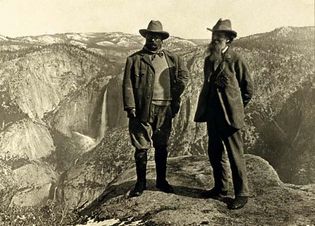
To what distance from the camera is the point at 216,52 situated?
490 cm

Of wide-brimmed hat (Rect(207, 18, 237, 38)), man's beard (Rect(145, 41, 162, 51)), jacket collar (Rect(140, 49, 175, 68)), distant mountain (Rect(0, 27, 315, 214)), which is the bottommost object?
distant mountain (Rect(0, 27, 315, 214))

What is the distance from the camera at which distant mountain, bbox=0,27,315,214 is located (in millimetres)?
14703

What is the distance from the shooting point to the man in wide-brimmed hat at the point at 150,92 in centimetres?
519

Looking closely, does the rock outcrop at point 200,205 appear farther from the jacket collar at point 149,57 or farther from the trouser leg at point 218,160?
the jacket collar at point 149,57

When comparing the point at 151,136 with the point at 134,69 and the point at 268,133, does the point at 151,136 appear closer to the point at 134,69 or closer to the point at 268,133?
the point at 134,69

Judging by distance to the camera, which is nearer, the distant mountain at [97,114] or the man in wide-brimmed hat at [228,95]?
the man in wide-brimmed hat at [228,95]

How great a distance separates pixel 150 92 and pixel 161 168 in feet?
2.84

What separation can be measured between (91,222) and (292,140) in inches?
385

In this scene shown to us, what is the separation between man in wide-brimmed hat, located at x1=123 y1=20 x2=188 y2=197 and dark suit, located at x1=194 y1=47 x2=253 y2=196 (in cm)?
45

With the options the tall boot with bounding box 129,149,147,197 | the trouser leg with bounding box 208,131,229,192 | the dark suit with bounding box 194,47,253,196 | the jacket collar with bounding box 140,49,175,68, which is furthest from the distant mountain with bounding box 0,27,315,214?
the dark suit with bounding box 194,47,253,196

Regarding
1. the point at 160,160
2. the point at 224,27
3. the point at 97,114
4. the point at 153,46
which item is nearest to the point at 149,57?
the point at 153,46

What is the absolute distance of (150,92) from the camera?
5184 mm

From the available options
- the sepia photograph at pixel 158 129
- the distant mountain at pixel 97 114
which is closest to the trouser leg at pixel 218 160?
the sepia photograph at pixel 158 129

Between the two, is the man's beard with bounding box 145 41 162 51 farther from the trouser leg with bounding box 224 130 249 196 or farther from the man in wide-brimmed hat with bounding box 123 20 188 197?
the trouser leg with bounding box 224 130 249 196
